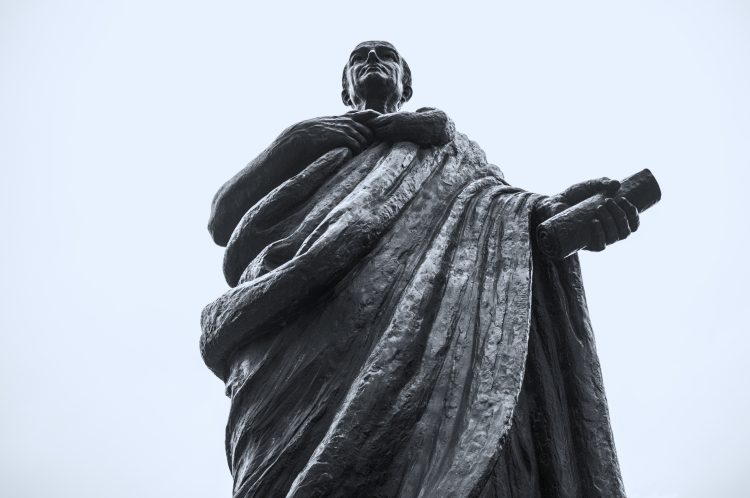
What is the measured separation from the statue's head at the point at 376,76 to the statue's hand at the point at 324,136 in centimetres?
90

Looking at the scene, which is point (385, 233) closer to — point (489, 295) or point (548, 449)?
point (489, 295)

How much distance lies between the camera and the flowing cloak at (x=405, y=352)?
244 cm

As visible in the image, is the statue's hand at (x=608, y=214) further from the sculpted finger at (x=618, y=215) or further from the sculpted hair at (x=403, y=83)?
the sculpted hair at (x=403, y=83)

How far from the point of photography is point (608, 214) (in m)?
3.15

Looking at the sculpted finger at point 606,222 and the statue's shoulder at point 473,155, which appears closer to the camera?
the sculpted finger at point 606,222

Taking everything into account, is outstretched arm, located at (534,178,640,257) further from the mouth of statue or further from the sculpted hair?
the sculpted hair

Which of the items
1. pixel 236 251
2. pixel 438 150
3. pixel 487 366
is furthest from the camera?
pixel 438 150

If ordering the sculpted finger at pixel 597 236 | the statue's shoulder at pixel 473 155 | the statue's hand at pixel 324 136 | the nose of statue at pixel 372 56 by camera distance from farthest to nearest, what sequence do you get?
the nose of statue at pixel 372 56 → the statue's shoulder at pixel 473 155 → the statue's hand at pixel 324 136 → the sculpted finger at pixel 597 236

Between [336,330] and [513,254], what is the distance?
31.4 inches

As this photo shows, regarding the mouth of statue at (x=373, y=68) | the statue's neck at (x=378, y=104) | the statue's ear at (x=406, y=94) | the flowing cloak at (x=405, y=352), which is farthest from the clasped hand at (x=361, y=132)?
the statue's ear at (x=406, y=94)

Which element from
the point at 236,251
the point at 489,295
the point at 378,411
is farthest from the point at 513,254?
the point at 236,251

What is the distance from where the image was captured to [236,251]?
3.66m

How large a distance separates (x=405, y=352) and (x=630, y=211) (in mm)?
1162

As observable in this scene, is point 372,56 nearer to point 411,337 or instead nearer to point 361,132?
point 361,132
